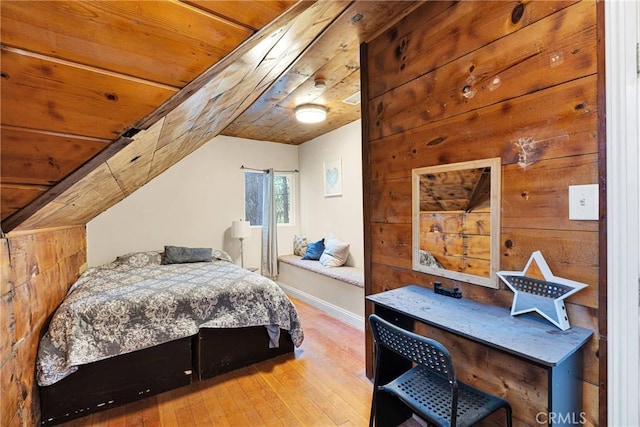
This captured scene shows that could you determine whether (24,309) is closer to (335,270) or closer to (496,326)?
(496,326)

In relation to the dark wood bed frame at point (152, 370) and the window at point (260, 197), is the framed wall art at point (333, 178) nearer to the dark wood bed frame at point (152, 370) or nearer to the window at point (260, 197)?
the window at point (260, 197)

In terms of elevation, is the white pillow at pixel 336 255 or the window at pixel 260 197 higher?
the window at pixel 260 197

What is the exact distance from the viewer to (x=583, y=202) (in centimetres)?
113

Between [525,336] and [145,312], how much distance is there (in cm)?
231

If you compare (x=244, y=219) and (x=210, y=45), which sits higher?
(x=210, y=45)

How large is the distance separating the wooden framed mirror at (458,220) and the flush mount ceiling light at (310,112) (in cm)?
180

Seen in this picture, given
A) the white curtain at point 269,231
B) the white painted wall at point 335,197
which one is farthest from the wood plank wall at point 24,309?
the white painted wall at point 335,197

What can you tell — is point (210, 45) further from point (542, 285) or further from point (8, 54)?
point (542, 285)

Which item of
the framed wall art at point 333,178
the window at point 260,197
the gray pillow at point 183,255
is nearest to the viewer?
the gray pillow at point 183,255

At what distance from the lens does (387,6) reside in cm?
173

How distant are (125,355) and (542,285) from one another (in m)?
2.54

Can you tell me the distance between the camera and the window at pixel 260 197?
4801mm

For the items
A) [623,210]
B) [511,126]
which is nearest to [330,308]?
[511,126]

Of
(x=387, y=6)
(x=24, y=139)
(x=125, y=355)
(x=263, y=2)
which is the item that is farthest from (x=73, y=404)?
(x=387, y=6)
